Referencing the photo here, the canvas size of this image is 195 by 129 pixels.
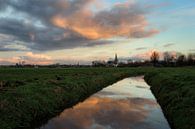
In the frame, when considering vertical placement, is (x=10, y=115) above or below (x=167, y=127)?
above

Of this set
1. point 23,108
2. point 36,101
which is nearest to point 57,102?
point 36,101

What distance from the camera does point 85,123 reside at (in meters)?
19.2

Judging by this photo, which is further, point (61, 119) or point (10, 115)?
point (61, 119)

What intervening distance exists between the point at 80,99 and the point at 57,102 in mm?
6269

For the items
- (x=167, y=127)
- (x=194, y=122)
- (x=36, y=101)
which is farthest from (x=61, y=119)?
(x=194, y=122)

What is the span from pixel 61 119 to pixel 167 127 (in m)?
6.84

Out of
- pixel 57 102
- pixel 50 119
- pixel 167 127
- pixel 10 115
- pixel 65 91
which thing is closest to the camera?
pixel 10 115

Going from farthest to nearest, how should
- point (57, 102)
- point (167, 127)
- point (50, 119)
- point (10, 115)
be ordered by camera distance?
point (57, 102), point (50, 119), point (167, 127), point (10, 115)

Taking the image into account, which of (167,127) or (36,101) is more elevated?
(36,101)

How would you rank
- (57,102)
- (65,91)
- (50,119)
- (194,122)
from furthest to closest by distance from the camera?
(65,91) → (57,102) → (50,119) → (194,122)

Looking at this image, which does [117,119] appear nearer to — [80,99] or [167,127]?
[167,127]

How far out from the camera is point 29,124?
692 inches

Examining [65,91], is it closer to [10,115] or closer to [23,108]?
[23,108]

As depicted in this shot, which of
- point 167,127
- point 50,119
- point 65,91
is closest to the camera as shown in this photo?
point 167,127
